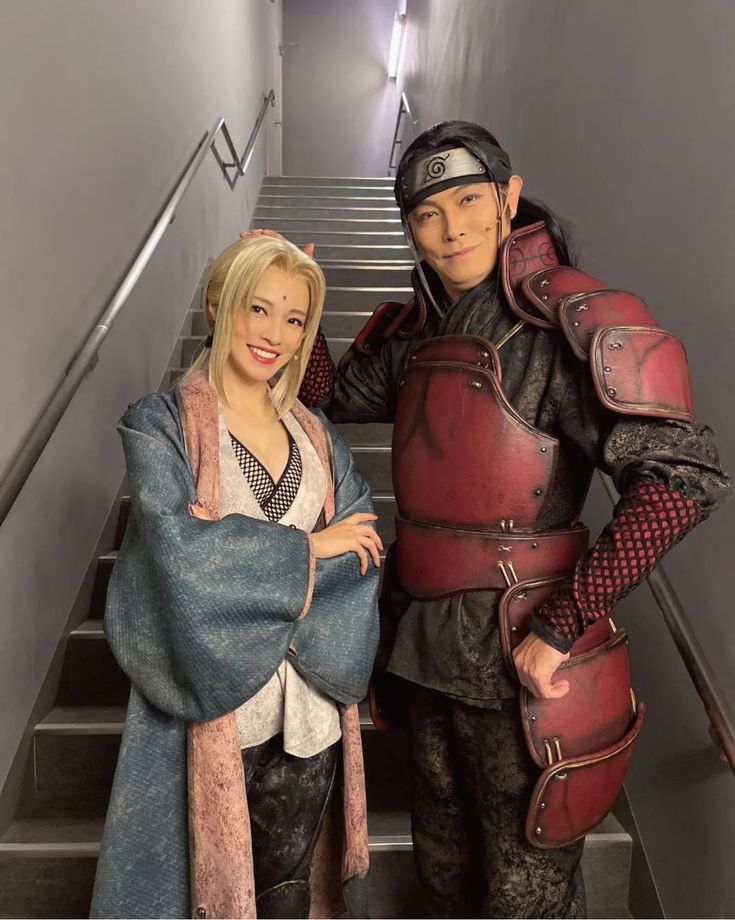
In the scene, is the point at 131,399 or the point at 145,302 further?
the point at 145,302

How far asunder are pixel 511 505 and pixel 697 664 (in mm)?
596

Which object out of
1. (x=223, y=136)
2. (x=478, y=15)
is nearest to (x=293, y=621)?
(x=478, y=15)

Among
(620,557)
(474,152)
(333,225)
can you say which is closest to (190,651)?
(620,557)

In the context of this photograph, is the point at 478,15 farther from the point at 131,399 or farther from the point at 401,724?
the point at 401,724

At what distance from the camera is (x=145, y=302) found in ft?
8.86

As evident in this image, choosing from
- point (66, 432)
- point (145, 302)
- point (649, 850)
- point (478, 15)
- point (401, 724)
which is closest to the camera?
point (401, 724)

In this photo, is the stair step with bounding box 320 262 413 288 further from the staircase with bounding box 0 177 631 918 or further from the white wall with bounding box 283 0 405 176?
the white wall with bounding box 283 0 405 176

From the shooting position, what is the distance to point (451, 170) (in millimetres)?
1182

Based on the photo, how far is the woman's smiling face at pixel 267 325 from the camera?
3.78 feet

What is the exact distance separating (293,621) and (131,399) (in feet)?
5.38

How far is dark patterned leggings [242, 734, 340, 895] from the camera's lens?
3.79 ft

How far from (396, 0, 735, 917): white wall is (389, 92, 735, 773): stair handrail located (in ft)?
0.08

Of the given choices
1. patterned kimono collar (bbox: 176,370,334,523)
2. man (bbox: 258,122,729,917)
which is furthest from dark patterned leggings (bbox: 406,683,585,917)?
patterned kimono collar (bbox: 176,370,334,523)

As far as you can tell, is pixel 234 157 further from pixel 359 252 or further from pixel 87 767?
pixel 87 767
